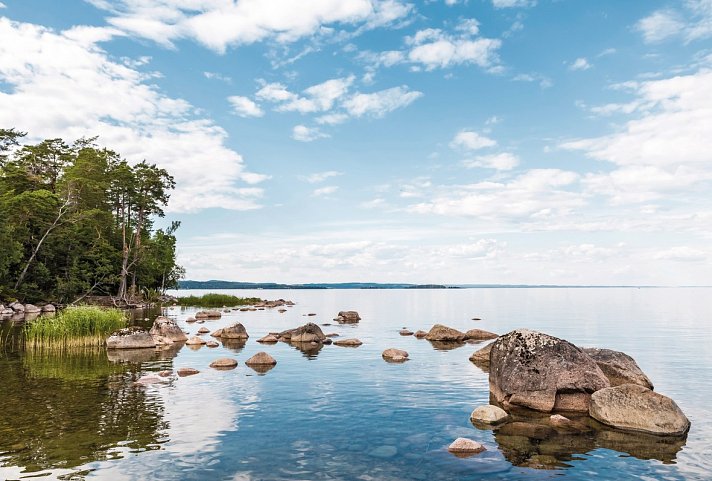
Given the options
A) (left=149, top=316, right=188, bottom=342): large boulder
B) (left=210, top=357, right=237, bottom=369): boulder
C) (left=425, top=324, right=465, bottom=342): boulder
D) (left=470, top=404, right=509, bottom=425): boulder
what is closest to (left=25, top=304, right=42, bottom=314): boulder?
(left=149, top=316, right=188, bottom=342): large boulder

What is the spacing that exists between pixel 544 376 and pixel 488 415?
12.6 feet

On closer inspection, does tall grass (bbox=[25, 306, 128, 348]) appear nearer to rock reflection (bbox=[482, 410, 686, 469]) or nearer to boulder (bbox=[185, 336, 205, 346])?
boulder (bbox=[185, 336, 205, 346])

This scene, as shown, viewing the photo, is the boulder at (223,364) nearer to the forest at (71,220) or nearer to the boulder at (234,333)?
the boulder at (234,333)

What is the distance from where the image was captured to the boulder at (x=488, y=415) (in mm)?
17938

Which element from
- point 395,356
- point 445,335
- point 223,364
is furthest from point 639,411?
point 445,335

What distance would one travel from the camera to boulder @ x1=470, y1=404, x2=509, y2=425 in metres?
17.9

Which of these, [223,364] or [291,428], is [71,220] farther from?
[291,428]

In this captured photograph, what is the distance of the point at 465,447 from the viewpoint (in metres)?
14.7

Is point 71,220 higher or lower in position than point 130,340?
higher

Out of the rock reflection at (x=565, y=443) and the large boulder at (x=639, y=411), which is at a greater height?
the large boulder at (x=639, y=411)

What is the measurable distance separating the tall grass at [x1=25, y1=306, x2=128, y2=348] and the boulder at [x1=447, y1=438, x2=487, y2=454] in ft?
99.9

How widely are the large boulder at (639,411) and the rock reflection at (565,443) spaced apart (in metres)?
0.36

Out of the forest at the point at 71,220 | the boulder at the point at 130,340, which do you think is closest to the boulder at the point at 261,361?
the boulder at the point at 130,340

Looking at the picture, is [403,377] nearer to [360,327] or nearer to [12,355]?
[12,355]
